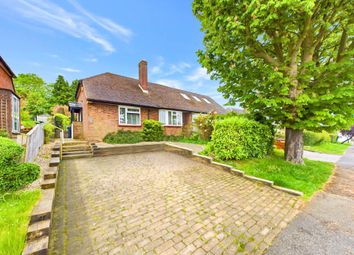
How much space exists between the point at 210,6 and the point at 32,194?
7.70 m

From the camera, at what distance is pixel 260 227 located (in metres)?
2.84

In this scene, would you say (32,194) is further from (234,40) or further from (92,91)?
(92,91)

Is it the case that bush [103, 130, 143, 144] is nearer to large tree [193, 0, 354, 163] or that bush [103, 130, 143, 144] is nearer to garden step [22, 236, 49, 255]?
large tree [193, 0, 354, 163]

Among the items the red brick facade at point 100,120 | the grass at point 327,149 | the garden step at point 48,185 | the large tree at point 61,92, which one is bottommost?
the grass at point 327,149

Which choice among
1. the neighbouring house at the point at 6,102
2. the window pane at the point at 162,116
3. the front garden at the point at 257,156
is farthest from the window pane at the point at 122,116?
the front garden at the point at 257,156

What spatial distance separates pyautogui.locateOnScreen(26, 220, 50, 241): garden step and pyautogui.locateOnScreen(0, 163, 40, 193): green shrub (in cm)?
170

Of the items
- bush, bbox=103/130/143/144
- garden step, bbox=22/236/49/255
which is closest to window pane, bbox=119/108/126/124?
bush, bbox=103/130/143/144

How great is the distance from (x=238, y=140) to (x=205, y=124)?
6233 millimetres

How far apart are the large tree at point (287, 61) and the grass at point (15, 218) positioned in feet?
22.6

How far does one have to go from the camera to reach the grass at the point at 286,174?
4757mm

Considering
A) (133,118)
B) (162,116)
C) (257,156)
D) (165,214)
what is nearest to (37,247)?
(165,214)

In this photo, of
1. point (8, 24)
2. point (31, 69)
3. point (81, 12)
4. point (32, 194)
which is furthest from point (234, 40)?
point (31, 69)

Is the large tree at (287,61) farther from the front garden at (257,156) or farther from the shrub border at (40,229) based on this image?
the shrub border at (40,229)

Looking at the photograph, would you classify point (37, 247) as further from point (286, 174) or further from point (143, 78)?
point (143, 78)
